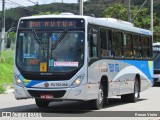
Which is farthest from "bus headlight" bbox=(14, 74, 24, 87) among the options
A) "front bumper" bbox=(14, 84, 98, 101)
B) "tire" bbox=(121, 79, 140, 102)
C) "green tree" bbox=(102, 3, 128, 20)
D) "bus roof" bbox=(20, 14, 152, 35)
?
"green tree" bbox=(102, 3, 128, 20)

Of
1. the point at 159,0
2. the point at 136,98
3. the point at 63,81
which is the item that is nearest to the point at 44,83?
the point at 63,81

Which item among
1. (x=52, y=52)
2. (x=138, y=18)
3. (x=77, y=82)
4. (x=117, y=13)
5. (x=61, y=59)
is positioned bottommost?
(x=77, y=82)

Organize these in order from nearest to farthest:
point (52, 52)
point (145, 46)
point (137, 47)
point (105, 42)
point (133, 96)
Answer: point (52, 52)
point (105, 42)
point (133, 96)
point (137, 47)
point (145, 46)

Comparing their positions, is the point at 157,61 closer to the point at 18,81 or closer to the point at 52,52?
the point at 52,52

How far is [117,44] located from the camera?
1884 centimetres

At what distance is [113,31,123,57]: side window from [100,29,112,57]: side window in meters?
0.51

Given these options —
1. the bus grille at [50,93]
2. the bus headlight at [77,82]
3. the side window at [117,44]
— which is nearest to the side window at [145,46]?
the side window at [117,44]

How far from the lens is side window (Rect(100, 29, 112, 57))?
56.8 ft

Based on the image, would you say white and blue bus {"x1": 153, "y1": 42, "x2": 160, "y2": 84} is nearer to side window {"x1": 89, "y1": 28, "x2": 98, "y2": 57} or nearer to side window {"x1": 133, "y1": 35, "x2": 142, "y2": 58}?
side window {"x1": 133, "y1": 35, "x2": 142, "y2": 58}

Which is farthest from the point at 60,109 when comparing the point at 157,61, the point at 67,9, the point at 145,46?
the point at 67,9

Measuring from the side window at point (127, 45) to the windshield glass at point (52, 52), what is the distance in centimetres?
432

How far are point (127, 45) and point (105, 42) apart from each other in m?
2.64

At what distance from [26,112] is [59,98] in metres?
1.17

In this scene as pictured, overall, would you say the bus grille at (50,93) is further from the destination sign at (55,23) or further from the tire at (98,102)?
the destination sign at (55,23)
